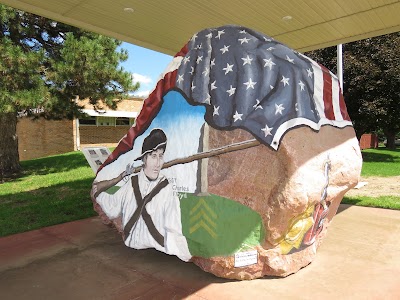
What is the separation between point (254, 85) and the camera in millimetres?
4219

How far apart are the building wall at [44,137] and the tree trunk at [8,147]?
1016cm

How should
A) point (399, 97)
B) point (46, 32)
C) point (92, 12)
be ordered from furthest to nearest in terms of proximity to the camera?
1. point (399, 97)
2. point (46, 32)
3. point (92, 12)

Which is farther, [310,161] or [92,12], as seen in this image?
[92,12]

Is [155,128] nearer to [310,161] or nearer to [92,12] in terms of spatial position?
[310,161]

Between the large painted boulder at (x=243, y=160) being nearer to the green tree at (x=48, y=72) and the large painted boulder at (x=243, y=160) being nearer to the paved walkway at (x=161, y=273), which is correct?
the paved walkway at (x=161, y=273)

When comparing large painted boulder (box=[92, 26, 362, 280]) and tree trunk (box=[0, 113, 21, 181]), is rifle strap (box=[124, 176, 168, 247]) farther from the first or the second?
tree trunk (box=[0, 113, 21, 181])

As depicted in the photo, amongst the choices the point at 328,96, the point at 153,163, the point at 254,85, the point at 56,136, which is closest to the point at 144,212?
the point at 153,163

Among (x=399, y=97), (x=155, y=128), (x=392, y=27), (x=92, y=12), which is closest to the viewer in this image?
(x=155, y=128)

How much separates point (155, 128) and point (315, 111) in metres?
2.14

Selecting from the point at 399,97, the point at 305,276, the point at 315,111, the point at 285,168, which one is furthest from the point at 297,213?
the point at 399,97

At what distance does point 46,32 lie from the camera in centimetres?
1308

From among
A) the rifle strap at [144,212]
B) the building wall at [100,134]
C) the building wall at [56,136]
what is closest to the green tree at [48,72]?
the rifle strap at [144,212]

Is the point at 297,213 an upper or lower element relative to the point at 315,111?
lower

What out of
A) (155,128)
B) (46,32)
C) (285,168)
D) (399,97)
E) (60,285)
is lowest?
(60,285)
